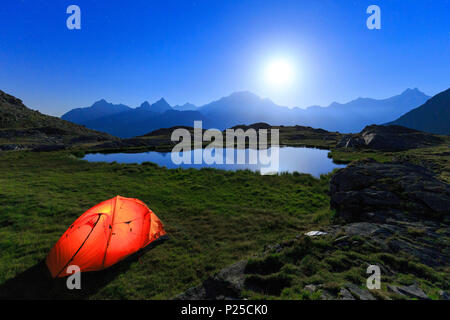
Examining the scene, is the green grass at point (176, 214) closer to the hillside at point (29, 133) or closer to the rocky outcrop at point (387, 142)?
the hillside at point (29, 133)

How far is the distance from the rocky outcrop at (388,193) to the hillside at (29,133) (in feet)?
219

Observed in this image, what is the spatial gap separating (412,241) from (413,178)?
6.20m

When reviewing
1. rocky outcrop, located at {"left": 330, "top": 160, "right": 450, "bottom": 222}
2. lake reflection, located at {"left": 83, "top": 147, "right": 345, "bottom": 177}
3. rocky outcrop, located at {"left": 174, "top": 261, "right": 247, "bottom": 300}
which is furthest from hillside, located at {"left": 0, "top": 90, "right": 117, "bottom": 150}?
rocky outcrop, located at {"left": 330, "top": 160, "right": 450, "bottom": 222}

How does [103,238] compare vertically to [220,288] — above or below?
above

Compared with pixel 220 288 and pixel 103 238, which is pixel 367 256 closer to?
pixel 220 288

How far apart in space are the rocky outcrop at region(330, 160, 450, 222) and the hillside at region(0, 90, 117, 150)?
6671 cm

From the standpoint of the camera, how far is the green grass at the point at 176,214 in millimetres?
8609

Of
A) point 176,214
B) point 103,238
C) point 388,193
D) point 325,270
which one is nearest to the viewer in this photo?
point 325,270

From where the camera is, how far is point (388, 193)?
37.5 feet

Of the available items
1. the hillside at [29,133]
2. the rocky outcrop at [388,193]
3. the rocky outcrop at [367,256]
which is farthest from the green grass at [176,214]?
the hillside at [29,133]

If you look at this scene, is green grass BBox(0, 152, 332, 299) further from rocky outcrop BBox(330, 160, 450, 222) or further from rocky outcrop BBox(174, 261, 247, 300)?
rocky outcrop BBox(330, 160, 450, 222)

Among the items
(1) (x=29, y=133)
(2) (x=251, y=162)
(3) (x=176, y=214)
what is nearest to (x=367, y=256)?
(3) (x=176, y=214)

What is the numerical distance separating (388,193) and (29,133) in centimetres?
9976
